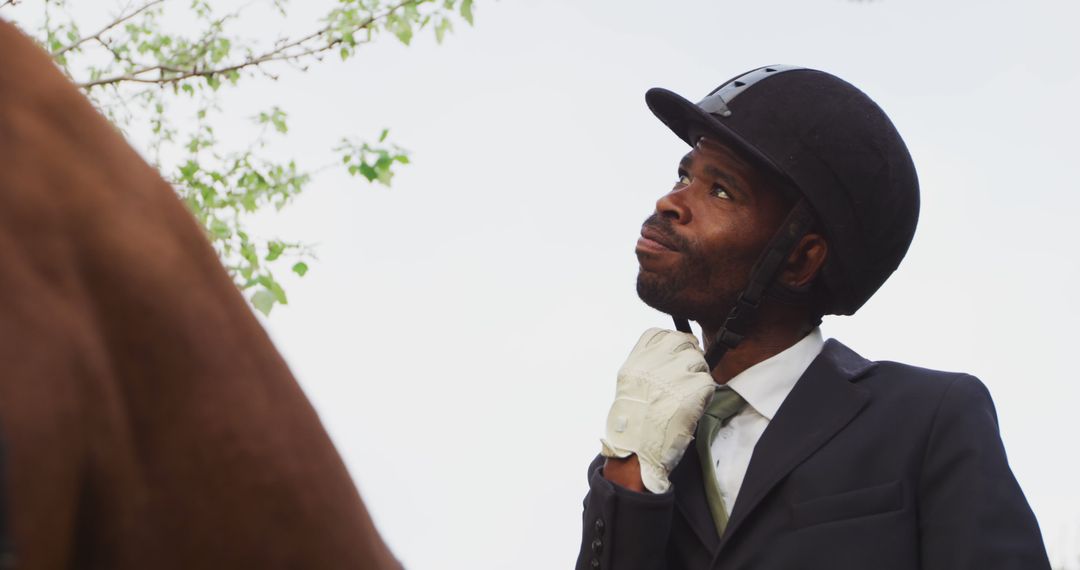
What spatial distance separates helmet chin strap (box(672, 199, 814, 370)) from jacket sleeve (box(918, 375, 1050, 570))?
46 centimetres

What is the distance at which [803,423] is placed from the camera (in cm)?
240

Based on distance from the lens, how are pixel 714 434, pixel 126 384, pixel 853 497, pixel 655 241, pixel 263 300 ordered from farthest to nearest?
pixel 263 300
pixel 655 241
pixel 714 434
pixel 853 497
pixel 126 384

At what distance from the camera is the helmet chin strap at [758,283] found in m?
2.56

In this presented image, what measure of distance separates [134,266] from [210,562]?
24cm

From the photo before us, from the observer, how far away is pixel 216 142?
258 inches

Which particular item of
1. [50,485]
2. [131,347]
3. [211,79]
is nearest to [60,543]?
[50,485]

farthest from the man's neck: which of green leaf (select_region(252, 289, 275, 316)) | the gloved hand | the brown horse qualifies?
green leaf (select_region(252, 289, 275, 316))

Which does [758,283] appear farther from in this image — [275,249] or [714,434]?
[275,249]

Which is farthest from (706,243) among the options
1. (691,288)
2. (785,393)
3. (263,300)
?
(263,300)

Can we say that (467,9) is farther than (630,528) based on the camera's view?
Yes

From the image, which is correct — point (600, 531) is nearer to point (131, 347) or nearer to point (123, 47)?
point (131, 347)

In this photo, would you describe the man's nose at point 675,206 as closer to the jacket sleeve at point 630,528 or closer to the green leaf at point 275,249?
the jacket sleeve at point 630,528

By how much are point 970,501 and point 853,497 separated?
221 mm

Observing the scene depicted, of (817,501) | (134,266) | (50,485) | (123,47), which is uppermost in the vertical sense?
(123,47)
